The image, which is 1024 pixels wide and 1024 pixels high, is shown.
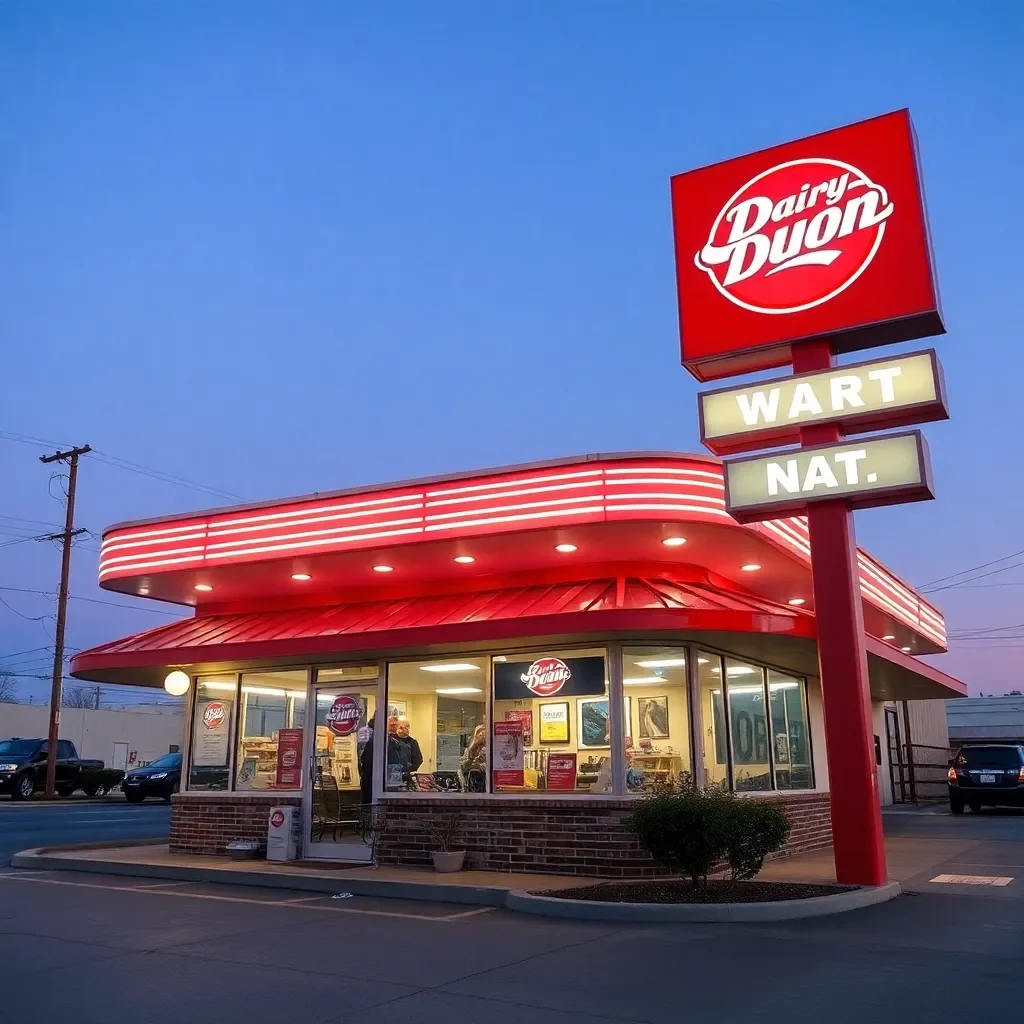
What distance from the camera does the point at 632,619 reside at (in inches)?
471

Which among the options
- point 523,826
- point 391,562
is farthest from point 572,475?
point 523,826

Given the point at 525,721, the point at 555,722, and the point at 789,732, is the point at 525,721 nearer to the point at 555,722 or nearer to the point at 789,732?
the point at 555,722

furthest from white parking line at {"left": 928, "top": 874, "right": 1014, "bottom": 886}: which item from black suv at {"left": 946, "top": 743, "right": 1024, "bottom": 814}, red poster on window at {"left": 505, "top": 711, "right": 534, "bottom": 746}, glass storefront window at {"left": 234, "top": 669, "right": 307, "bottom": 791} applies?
black suv at {"left": 946, "top": 743, "right": 1024, "bottom": 814}

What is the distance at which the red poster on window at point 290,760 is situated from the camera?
50.1 feet

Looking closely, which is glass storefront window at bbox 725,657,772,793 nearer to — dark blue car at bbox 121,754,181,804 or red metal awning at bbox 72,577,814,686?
red metal awning at bbox 72,577,814,686

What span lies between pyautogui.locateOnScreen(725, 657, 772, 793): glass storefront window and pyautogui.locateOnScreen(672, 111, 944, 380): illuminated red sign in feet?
14.9

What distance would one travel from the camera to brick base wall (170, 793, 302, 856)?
15.4 metres

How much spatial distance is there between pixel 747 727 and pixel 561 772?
132 inches

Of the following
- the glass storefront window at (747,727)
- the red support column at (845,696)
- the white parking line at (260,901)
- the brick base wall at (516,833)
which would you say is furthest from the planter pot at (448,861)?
the red support column at (845,696)

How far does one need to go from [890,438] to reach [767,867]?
587cm

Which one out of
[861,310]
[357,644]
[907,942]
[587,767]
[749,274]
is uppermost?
[749,274]

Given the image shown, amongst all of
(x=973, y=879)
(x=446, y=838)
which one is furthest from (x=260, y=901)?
(x=973, y=879)

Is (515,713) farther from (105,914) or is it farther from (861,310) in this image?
(861,310)

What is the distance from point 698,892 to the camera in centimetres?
1055
